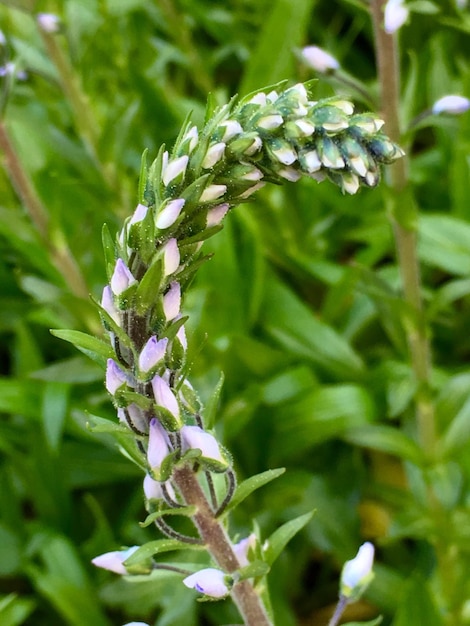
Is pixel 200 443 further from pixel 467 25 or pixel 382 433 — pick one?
pixel 467 25

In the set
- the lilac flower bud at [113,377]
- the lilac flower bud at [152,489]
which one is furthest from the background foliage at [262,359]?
the lilac flower bud at [113,377]

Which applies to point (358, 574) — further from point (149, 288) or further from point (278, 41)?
point (278, 41)

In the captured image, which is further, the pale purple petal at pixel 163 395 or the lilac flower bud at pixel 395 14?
the lilac flower bud at pixel 395 14

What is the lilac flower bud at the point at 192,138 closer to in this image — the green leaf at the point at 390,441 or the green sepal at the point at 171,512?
the green sepal at the point at 171,512

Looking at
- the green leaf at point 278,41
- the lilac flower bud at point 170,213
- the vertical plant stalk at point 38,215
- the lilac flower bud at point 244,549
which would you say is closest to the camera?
the lilac flower bud at point 170,213

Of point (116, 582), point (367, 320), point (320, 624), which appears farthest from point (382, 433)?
point (116, 582)

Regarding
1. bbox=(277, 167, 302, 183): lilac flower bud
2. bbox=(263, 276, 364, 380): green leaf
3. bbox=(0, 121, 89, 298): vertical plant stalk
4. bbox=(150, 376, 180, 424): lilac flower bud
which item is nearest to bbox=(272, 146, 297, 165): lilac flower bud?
bbox=(277, 167, 302, 183): lilac flower bud
